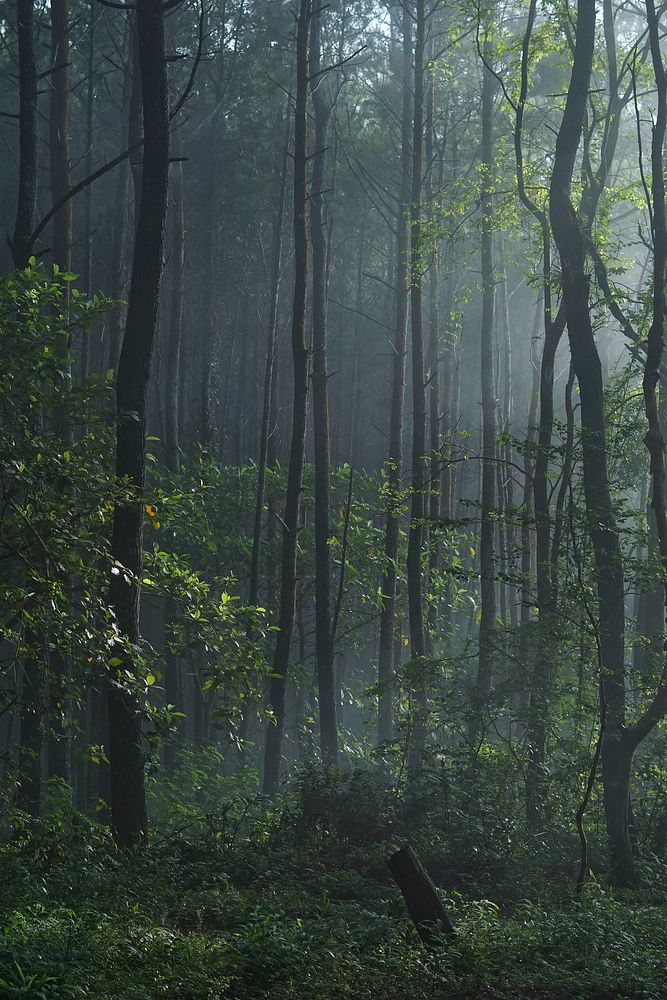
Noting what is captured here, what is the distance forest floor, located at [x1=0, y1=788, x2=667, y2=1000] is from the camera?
16.5 feet

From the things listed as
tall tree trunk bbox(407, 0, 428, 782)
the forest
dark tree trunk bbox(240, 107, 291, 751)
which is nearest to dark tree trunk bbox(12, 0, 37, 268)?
the forest

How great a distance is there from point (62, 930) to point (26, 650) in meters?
2.92

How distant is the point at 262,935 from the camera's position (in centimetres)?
574

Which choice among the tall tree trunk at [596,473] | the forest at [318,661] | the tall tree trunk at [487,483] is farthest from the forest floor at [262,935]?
the tall tree trunk at [487,483]

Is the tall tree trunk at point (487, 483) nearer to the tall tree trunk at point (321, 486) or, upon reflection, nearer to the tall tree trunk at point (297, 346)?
the tall tree trunk at point (321, 486)

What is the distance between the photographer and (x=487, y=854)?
33.5 ft

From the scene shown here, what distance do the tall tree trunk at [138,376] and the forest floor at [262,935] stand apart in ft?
1.57

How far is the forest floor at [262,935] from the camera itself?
502 centimetres

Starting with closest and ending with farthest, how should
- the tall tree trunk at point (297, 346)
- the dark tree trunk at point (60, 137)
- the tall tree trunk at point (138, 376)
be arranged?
the tall tree trunk at point (138, 376) < the dark tree trunk at point (60, 137) < the tall tree trunk at point (297, 346)

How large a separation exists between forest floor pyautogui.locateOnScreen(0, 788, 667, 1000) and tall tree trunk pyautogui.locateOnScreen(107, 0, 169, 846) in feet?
1.57

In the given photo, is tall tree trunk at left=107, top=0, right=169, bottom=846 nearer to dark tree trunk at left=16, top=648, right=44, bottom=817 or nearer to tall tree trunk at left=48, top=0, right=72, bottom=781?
dark tree trunk at left=16, top=648, right=44, bottom=817

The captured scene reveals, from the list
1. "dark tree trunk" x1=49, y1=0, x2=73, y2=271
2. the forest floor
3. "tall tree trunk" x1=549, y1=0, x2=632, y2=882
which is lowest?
the forest floor

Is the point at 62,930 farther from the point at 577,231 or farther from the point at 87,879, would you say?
the point at 577,231

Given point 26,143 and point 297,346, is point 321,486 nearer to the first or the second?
point 297,346
